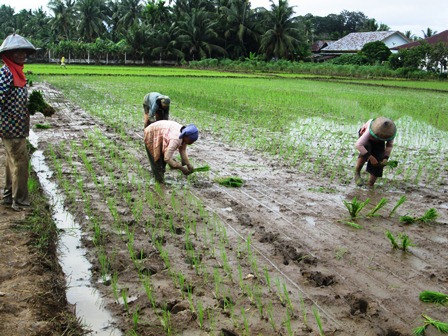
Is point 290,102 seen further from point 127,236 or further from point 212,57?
point 212,57

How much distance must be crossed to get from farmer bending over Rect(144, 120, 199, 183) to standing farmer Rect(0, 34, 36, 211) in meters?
1.32

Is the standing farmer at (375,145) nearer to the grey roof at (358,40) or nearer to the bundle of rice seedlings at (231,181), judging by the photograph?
the bundle of rice seedlings at (231,181)

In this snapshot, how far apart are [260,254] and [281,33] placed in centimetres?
3834

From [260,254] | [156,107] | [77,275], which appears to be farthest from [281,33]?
[77,275]

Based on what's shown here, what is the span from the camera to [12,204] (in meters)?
3.87

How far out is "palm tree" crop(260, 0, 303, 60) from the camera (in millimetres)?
39062

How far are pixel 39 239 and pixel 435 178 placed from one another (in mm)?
4623

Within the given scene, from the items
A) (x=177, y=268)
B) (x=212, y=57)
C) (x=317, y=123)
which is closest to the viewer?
(x=177, y=268)

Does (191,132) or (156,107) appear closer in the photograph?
(191,132)

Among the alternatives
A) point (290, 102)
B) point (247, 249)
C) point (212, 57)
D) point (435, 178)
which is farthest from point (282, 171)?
point (212, 57)

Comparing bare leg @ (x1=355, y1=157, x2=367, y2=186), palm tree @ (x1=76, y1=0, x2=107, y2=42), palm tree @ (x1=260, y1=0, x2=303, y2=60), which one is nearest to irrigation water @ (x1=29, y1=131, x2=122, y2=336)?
bare leg @ (x1=355, y1=157, x2=367, y2=186)

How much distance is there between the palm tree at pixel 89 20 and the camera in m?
45.5

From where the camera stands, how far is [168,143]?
461cm

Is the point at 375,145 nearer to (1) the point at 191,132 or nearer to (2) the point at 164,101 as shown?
(1) the point at 191,132
